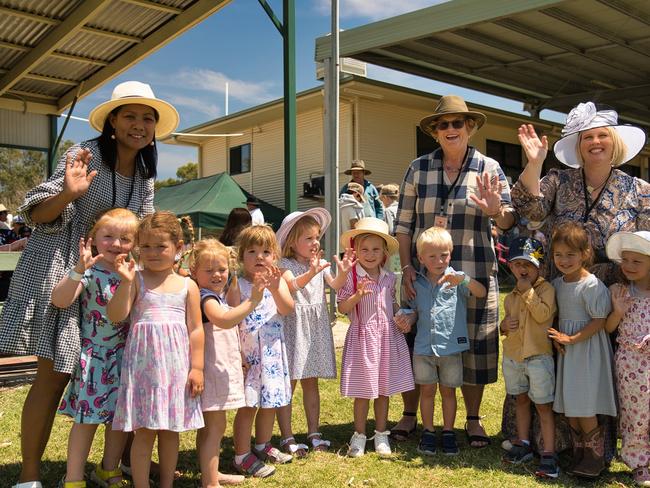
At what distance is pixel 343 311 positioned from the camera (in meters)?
4.00

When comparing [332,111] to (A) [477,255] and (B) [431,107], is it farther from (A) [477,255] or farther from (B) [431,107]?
(B) [431,107]

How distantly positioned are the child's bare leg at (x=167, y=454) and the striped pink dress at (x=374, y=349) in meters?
1.20

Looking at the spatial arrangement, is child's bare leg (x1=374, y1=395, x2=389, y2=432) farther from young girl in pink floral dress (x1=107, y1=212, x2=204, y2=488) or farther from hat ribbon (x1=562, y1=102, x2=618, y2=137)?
hat ribbon (x1=562, y1=102, x2=618, y2=137)

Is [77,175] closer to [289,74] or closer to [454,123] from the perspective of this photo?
[454,123]

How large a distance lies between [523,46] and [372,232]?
1033cm

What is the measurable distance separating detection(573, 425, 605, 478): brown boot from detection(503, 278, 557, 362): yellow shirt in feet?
1.66

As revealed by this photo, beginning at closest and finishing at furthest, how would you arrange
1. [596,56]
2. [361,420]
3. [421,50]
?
[361,420]
[421,50]
[596,56]

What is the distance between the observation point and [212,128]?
21.2 meters

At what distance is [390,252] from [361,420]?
1121 mm

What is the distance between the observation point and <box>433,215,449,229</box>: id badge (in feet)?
13.5

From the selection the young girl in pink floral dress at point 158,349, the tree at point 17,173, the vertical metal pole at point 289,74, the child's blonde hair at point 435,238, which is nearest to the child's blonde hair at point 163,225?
the young girl in pink floral dress at point 158,349

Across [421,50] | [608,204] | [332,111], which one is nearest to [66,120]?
[332,111]

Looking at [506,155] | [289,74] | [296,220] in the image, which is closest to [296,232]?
[296,220]

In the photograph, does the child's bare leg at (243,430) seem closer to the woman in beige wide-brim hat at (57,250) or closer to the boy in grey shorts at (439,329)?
the woman in beige wide-brim hat at (57,250)
